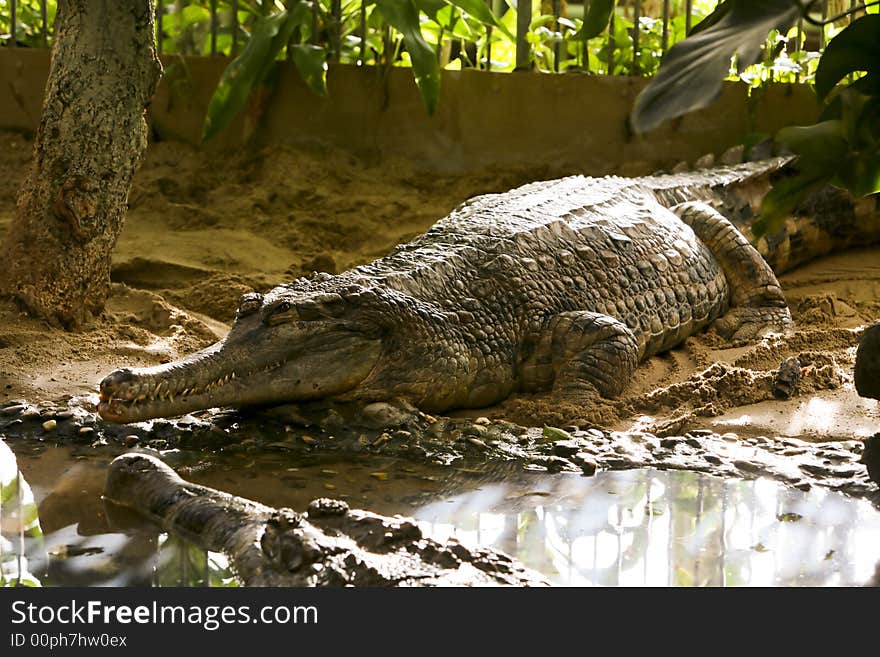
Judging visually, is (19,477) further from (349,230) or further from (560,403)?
(349,230)

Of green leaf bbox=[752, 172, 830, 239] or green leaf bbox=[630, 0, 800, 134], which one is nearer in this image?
green leaf bbox=[630, 0, 800, 134]

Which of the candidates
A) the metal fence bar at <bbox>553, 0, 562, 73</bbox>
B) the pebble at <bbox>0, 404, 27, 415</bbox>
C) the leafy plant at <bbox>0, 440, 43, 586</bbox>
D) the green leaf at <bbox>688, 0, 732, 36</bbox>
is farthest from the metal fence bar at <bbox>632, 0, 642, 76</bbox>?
the leafy plant at <bbox>0, 440, 43, 586</bbox>

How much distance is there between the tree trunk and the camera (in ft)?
17.0

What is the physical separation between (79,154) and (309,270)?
170 centimetres

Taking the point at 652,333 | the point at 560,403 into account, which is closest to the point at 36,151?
the point at 560,403

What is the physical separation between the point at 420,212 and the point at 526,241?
2.23 m

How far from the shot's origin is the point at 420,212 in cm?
741

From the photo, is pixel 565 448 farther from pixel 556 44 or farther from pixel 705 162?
pixel 556 44

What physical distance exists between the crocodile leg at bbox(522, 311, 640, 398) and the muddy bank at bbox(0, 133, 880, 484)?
0.34ft

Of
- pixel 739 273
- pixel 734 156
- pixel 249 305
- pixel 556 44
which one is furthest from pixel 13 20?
pixel 739 273

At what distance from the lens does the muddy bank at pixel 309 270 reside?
4.62 metres

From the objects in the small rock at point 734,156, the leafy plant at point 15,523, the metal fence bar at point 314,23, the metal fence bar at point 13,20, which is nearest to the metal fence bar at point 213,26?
the metal fence bar at point 314,23

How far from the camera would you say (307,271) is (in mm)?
6535

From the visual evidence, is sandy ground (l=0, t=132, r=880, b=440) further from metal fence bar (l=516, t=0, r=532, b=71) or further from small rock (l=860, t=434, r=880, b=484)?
metal fence bar (l=516, t=0, r=532, b=71)
